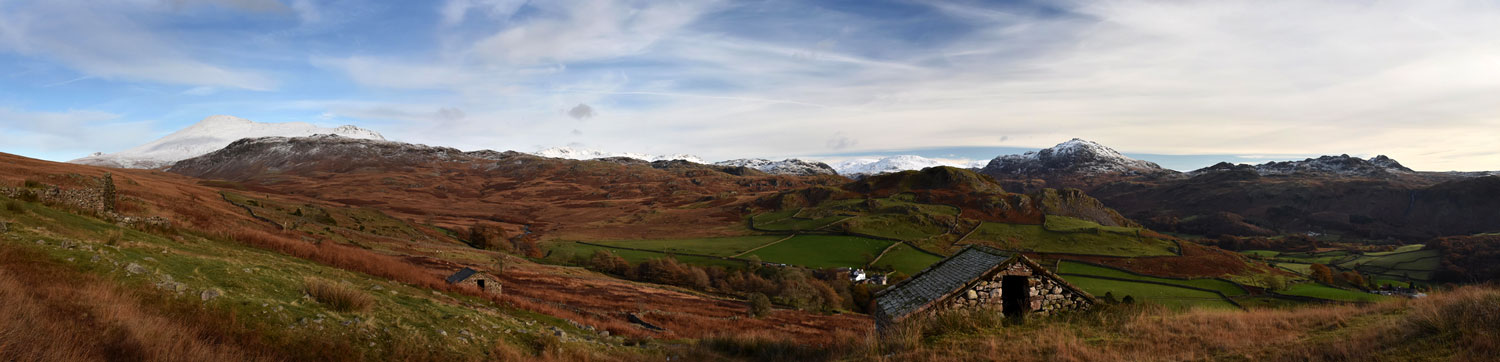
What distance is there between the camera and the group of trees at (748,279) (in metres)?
57.1

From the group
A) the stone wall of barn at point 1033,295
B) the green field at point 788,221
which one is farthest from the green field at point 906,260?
the stone wall of barn at point 1033,295

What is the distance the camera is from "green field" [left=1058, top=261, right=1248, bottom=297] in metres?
67.3

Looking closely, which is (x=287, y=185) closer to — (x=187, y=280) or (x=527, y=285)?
(x=527, y=285)

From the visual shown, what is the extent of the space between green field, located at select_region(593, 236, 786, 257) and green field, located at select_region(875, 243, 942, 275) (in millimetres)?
22757

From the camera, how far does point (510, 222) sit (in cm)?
13262

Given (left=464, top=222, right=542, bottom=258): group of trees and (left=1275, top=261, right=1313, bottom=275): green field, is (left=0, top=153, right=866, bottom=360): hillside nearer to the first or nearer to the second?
(left=464, top=222, right=542, bottom=258): group of trees

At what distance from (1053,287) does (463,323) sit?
1522 centimetres

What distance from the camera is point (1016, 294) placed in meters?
15.3

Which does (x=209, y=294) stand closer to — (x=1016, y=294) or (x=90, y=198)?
(x=1016, y=294)

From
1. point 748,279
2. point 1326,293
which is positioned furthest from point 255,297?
point 1326,293

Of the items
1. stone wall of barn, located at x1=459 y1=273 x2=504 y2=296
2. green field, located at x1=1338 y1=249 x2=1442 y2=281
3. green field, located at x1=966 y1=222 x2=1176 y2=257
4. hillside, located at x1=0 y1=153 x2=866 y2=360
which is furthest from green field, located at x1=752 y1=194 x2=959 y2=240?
hillside, located at x1=0 y1=153 x2=866 y2=360

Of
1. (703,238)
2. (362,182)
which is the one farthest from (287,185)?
(703,238)

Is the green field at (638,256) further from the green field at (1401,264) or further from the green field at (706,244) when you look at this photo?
the green field at (1401,264)

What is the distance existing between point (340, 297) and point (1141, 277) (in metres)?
86.7
